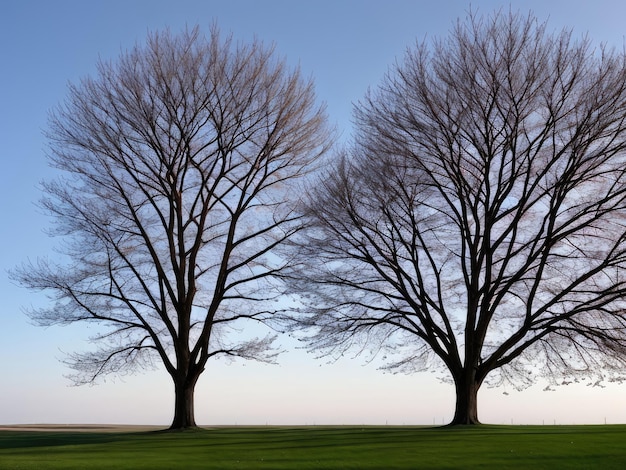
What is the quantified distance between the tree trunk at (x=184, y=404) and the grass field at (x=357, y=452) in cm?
546

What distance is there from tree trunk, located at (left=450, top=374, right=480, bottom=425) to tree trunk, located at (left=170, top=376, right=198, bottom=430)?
9.59m

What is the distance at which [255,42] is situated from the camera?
28.2 metres

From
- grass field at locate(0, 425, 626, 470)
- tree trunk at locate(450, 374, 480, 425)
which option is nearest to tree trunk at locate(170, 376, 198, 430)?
grass field at locate(0, 425, 626, 470)

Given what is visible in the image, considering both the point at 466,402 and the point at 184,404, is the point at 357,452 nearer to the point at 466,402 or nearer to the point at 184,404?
the point at 466,402

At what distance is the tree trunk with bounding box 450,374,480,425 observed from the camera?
25188 millimetres

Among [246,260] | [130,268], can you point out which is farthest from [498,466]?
[130,268]

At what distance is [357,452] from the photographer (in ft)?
54.2

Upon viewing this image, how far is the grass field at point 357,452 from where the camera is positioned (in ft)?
48.0

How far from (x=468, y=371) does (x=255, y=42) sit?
1450cm

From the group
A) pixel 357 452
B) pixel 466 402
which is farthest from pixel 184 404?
pixel 357 452

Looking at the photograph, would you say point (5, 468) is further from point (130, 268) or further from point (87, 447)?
point (130, 268)

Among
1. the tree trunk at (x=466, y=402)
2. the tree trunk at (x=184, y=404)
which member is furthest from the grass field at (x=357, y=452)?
the tree trunk at (x=184, y=404)

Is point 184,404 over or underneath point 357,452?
over

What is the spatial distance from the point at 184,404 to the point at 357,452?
489 inches
